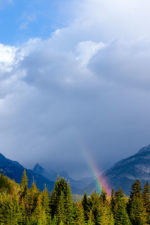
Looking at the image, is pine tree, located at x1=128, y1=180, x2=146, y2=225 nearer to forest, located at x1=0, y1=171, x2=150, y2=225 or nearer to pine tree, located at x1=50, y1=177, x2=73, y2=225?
forest, located at x1=0, y1=171, x2=150, y2=225

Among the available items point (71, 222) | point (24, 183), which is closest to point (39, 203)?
point (71, 222)

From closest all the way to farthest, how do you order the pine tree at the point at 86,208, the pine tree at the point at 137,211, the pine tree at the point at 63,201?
1. the pine tree at the point at 63,201
2. the pine tree at the point at 86,208
3. the pine tree at the point at 137,211

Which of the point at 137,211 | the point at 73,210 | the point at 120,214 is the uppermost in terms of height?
the point at 137,211

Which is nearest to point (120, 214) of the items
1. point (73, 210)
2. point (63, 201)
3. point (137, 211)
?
point (137, 211)

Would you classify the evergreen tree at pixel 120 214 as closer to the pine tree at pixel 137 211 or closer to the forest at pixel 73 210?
the forest at pixel 73 210

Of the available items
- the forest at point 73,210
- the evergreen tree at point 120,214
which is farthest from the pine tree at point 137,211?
the evergreen tree at point 120,214

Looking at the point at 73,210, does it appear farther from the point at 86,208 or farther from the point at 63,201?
the point at 86,208

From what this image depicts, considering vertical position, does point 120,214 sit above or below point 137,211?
below

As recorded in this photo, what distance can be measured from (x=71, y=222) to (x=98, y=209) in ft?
33.2

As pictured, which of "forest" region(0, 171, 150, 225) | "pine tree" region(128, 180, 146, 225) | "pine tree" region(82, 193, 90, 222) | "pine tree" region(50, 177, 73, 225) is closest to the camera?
"forest" region(0, 171, 150, 225)

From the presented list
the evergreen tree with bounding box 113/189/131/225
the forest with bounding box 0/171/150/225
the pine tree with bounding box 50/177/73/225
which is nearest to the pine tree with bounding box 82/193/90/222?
the forest with bounding box 0/171/150/225

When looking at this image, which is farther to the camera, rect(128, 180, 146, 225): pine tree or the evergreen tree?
rect(128, 180, 146, 225): pine tree

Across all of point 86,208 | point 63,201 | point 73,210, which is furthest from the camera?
point 86,208

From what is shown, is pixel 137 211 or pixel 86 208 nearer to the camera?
pixel 86 208
